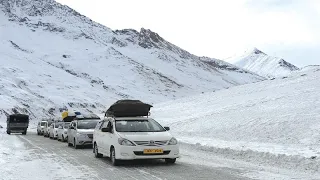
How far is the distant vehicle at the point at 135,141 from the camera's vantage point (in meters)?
12.5

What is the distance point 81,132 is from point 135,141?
989 centimetres

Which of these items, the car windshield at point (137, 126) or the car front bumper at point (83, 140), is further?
the car front bumper at point (83, 140)

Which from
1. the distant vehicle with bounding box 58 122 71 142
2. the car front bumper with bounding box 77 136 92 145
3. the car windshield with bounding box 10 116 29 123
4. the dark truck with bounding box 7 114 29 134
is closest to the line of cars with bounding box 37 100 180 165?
the car front bumper with bounding box 77 136 92 145

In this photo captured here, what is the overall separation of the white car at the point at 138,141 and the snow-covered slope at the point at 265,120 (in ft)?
13.0

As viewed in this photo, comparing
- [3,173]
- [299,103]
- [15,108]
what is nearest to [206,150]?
[3,173]

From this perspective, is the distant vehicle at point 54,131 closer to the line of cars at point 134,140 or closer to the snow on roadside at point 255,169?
the line of cars at point 134,140

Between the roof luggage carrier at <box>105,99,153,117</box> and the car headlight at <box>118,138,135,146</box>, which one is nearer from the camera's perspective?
the car headlight at <box>118,138,135,146</box>

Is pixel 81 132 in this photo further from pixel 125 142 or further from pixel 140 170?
pixel 140 170

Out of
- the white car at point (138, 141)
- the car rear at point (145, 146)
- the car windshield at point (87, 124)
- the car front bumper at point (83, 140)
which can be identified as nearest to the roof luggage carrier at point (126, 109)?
the car front bumper at point (83, 140)

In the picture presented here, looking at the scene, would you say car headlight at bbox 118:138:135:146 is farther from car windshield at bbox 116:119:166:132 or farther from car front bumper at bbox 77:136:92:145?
car front bumper at bbox 77:136:92:145

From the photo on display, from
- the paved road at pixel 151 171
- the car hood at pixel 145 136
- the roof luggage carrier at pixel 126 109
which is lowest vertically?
the paved road at pixel 151 171

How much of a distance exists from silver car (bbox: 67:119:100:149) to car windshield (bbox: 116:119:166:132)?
25.7 feet

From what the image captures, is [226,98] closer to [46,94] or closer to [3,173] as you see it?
[3,173]

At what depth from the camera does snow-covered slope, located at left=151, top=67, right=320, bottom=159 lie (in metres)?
21.2
